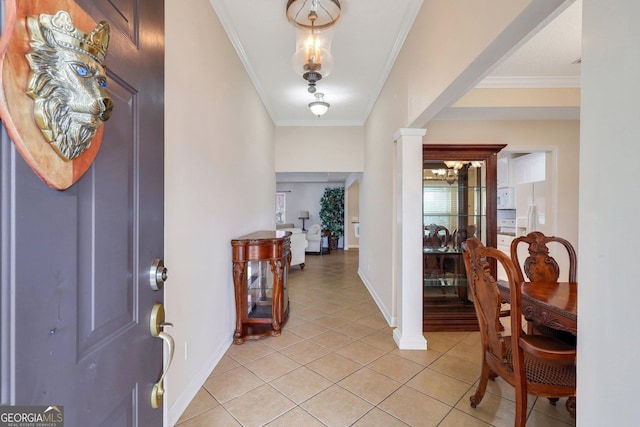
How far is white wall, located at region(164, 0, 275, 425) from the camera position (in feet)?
5.28

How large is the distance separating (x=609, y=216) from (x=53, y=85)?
121 cm

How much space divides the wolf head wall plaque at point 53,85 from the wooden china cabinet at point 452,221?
2.85m

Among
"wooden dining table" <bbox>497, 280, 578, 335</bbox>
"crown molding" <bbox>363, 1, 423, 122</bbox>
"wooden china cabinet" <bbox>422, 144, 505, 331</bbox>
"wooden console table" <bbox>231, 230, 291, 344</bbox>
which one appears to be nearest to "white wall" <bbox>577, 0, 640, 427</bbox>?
"wooden dining table" <bbox>497, 280, 578, 335</bbox>

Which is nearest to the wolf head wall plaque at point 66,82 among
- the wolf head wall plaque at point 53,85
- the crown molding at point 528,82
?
the wolf head wall plaque at point 53,85

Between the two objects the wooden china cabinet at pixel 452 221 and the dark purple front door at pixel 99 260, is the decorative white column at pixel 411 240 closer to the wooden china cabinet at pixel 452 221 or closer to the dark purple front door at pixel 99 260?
the wooden china cabinet at pixel 452 221

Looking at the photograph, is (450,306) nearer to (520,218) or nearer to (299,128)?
(520,218)

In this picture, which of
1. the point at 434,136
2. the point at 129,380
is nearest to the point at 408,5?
the point at 434,136

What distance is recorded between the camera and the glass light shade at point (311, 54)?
2156 millimetres

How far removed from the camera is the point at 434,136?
3.28 m

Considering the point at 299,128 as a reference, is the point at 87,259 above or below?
below

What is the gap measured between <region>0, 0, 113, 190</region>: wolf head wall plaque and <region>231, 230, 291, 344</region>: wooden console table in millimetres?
2152

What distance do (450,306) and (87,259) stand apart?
131 inches

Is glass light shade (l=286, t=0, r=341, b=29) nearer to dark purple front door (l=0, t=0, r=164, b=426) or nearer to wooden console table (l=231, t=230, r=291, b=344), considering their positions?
dark purple front door (l=0, t=0, r=164, b=426)

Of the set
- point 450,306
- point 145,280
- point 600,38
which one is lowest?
point 450,306
